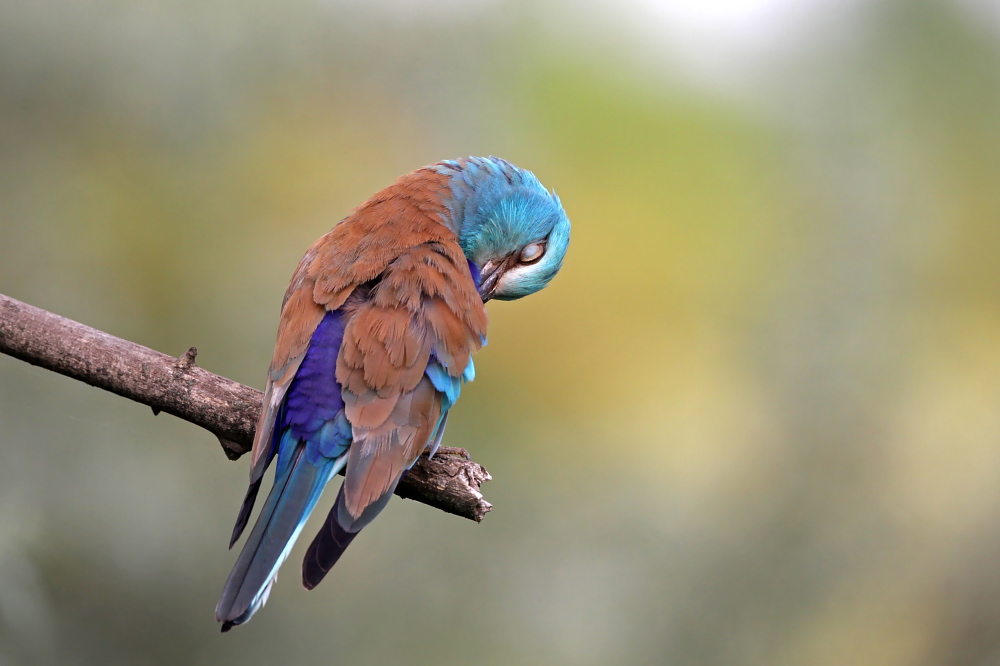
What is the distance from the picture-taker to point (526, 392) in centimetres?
311

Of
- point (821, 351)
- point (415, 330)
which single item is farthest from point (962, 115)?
point (415, 330)

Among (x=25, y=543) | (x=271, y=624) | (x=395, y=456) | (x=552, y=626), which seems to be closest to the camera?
(x=395, y=456)

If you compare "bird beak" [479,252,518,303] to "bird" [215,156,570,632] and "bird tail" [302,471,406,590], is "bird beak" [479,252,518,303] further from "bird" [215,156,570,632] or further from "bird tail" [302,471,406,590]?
"bird tail" [302,471,406,590]

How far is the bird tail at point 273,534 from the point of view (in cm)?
134

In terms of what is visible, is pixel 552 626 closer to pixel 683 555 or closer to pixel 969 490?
pixel 683 555

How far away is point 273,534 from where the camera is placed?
55.1 inches

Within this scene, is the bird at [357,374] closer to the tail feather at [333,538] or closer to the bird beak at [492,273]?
the tail feather at [333,538]

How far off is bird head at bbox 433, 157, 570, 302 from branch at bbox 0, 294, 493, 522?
2.11 feet

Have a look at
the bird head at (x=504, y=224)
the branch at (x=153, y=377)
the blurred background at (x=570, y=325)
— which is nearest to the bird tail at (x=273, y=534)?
the branch at (x=153, y=377)

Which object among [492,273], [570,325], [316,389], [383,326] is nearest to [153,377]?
[316,389]

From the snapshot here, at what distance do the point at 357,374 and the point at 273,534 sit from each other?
330 millimetres

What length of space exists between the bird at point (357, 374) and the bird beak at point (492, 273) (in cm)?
15

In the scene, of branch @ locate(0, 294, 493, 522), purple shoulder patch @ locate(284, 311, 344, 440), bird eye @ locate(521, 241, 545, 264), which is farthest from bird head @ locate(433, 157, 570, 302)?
branch @ locate(0, 294, 493, 522)

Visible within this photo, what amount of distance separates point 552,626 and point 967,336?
211 cm
